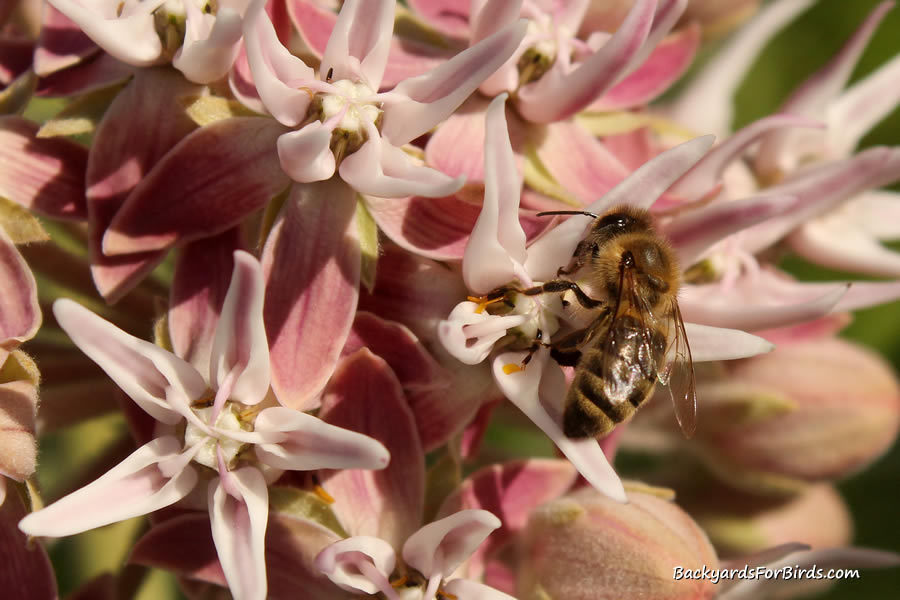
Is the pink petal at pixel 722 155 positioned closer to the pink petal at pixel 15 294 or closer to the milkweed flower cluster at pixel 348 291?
the milkweed flower cluster at pixel 348 291

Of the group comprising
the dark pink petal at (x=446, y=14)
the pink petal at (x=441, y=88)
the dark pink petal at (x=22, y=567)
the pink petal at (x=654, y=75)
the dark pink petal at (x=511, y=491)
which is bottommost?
the dark pink petal at (x=22, y=567)

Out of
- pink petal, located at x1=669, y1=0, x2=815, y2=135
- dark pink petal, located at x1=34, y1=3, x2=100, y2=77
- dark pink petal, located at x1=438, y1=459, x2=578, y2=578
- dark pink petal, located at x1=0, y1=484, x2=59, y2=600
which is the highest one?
dark pink petal, located at x1=34, y1=3, x2=100, y2=77

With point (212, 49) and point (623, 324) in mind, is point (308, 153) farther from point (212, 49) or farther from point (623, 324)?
point (623, 324)

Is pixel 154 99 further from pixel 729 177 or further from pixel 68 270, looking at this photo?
pixel 729 177

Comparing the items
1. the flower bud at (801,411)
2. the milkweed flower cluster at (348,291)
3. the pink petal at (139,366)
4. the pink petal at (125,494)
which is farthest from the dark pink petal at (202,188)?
the flower bud at (801,411)

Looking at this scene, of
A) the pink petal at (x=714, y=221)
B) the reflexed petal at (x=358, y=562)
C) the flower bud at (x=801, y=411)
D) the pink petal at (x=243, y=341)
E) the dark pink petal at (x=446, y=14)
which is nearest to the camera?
the pink petal at (x=243, y=341)

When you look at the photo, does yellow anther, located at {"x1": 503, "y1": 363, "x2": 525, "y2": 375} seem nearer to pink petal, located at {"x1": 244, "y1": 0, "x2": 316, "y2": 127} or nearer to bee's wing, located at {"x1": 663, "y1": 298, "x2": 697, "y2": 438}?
bee's wing, located at {"x1": 663, "y1": 298, "x2": 697, "y2": 438}

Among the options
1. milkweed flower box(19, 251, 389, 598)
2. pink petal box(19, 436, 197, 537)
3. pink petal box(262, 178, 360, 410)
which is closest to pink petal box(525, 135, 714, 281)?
pink petal box(262, 178, 360, 410)

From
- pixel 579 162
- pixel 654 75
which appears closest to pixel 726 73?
pixel 654 75
